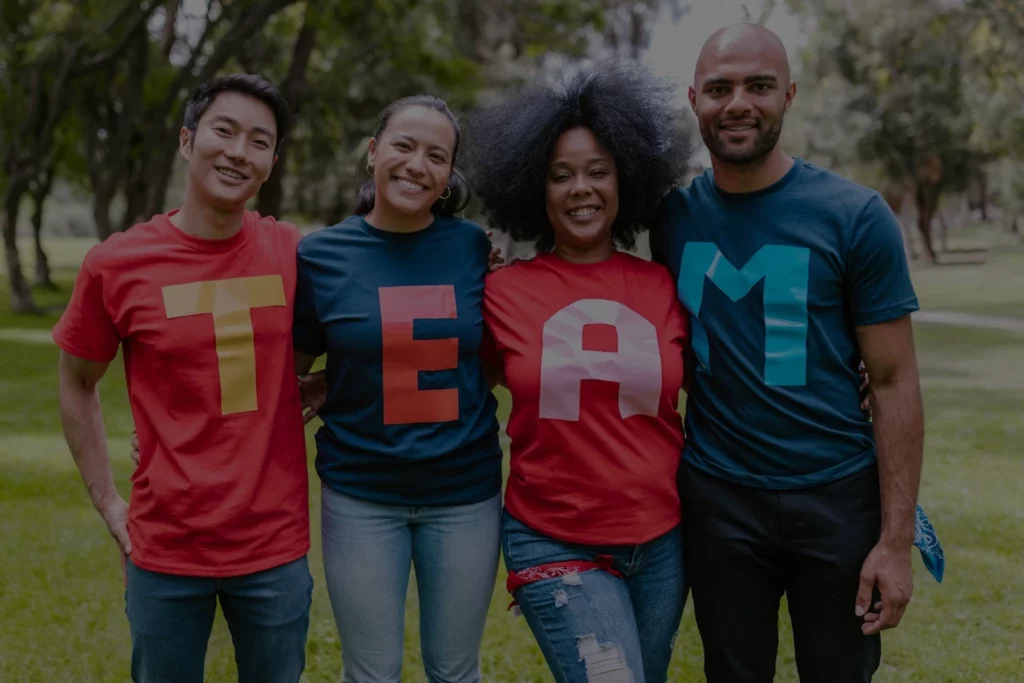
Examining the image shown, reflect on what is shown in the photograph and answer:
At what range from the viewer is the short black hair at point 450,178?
3.02 metres

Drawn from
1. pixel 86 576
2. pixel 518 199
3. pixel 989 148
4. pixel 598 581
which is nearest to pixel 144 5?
pixel 86 576

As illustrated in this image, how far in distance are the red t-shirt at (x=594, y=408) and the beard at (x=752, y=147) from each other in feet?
1.45

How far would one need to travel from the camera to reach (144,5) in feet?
49.4

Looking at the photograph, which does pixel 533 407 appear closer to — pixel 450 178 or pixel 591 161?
pixel 591 161

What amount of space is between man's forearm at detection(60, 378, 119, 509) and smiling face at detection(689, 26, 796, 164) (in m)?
1.90

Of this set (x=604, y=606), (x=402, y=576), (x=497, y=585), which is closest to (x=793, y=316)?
(x=604, y=606)

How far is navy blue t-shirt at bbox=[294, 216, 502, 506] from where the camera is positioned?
2857 millimetres

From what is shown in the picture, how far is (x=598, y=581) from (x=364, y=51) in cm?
1624

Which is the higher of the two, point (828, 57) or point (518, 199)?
point (828, 57)

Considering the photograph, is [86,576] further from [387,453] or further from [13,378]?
[13,378]

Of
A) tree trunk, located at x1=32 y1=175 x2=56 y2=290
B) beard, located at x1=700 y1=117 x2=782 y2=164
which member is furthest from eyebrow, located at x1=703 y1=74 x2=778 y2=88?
tree trunk, located at x1=32 y1=175 x2=56 y2=290

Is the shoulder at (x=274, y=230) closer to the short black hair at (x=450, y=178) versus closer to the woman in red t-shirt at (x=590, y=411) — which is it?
the short black hair at (x=450, y=178)

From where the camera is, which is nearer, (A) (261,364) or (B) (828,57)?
(A) (261,364)

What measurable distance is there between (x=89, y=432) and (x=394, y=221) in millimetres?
1051
